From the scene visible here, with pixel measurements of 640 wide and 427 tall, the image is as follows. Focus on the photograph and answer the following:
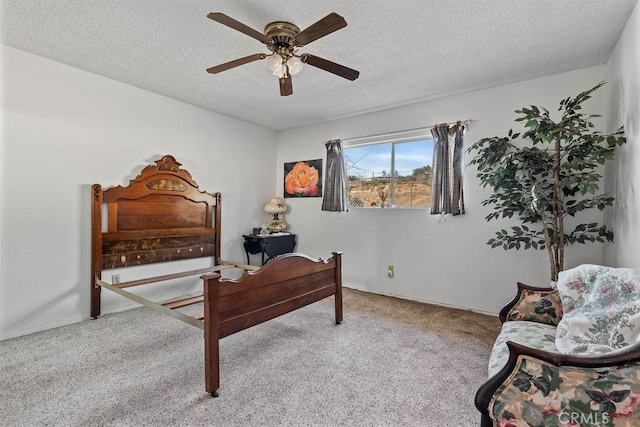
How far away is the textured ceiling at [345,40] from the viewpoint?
202 centimetres

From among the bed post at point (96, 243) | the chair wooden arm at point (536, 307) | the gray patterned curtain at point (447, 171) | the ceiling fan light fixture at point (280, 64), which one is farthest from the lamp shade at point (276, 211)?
the chair wooden arm at point (536, 307)

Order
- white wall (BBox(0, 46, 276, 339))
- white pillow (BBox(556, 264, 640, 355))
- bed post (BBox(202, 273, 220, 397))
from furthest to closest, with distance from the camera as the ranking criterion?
white wall (BBox(0, 46, 276, 339)) → bed post (BBox(202, 273, 220, 397)) → white pillow (BBox(556, 264, 640, 355))

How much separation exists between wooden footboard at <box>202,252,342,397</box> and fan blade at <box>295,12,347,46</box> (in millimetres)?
1564

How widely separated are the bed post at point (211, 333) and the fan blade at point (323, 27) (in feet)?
5.21

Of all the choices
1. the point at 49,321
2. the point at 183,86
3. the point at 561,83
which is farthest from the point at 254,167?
the point at 561,83

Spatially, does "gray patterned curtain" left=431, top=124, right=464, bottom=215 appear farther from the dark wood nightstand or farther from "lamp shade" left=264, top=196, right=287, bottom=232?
"lamp shade" left=264, top=196, right=287, bottom=232

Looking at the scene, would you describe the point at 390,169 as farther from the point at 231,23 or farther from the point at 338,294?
the point at 231,23

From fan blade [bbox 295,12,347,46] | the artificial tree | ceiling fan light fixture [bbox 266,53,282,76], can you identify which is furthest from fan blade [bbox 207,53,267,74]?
the artificial tree

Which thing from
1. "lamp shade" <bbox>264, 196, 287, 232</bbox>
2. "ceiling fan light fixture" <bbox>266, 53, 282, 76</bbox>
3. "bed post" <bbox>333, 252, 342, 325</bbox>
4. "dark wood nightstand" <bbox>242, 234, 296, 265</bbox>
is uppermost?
"ceiling fan light fixture" <bbox>266, 53, 282, 76</bbox>

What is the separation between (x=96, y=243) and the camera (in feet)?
10.1

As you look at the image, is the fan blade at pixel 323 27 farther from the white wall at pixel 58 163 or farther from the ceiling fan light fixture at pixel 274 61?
the white wall at pixel 58 163

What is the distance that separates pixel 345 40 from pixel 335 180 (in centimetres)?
222

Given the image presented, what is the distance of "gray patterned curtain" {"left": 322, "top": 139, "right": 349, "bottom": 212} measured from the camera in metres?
4.39

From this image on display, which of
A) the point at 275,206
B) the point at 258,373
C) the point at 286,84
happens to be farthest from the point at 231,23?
the point at 275,206
